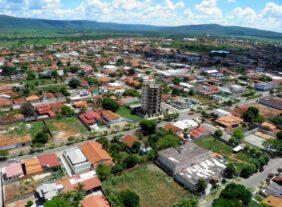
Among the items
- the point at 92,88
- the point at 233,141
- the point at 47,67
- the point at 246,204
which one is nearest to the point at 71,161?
the point at 246,204

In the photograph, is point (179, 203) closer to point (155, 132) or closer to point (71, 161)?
point (71, 161)

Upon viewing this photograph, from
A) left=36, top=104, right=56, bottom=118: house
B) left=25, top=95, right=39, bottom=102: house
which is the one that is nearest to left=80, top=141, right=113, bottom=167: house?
left=36, top=104, right=56, bottom=118: house

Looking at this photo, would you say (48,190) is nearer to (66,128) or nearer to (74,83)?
(66,128)

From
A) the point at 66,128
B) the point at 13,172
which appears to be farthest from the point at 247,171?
the point at 66,128

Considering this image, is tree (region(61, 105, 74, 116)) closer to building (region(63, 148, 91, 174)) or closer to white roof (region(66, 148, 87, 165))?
white roof (region(66, 148, 87, 165))

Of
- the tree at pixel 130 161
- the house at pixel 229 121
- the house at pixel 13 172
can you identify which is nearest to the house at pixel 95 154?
the tree at pixel 130 161
